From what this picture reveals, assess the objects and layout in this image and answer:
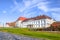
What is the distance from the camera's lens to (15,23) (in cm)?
15650

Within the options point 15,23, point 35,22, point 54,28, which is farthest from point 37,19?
point 54,28

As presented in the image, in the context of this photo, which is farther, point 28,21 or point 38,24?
point 28,21

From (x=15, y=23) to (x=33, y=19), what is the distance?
3427cm

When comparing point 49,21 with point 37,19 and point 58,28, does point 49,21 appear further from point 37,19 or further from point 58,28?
point 58,28

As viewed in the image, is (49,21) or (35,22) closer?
(49,21)

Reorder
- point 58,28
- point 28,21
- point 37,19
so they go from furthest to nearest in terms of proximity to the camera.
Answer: point 28,21, point 37,19, point 58,28

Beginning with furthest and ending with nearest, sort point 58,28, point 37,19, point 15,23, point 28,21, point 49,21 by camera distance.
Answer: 1. point 15,23
2. point 28,21
3. point 37,19
4. point 49,21
5. point 58,28

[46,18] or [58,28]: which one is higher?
[46,18]

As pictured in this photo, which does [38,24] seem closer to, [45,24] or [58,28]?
[45,24]

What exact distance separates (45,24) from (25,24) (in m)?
26.2

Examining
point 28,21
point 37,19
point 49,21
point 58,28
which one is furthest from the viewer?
point 28,21

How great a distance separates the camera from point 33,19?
126 metres

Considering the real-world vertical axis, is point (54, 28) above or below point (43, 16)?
below

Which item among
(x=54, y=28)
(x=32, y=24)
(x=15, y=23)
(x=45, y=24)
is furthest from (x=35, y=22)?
(x=54, y=28)
